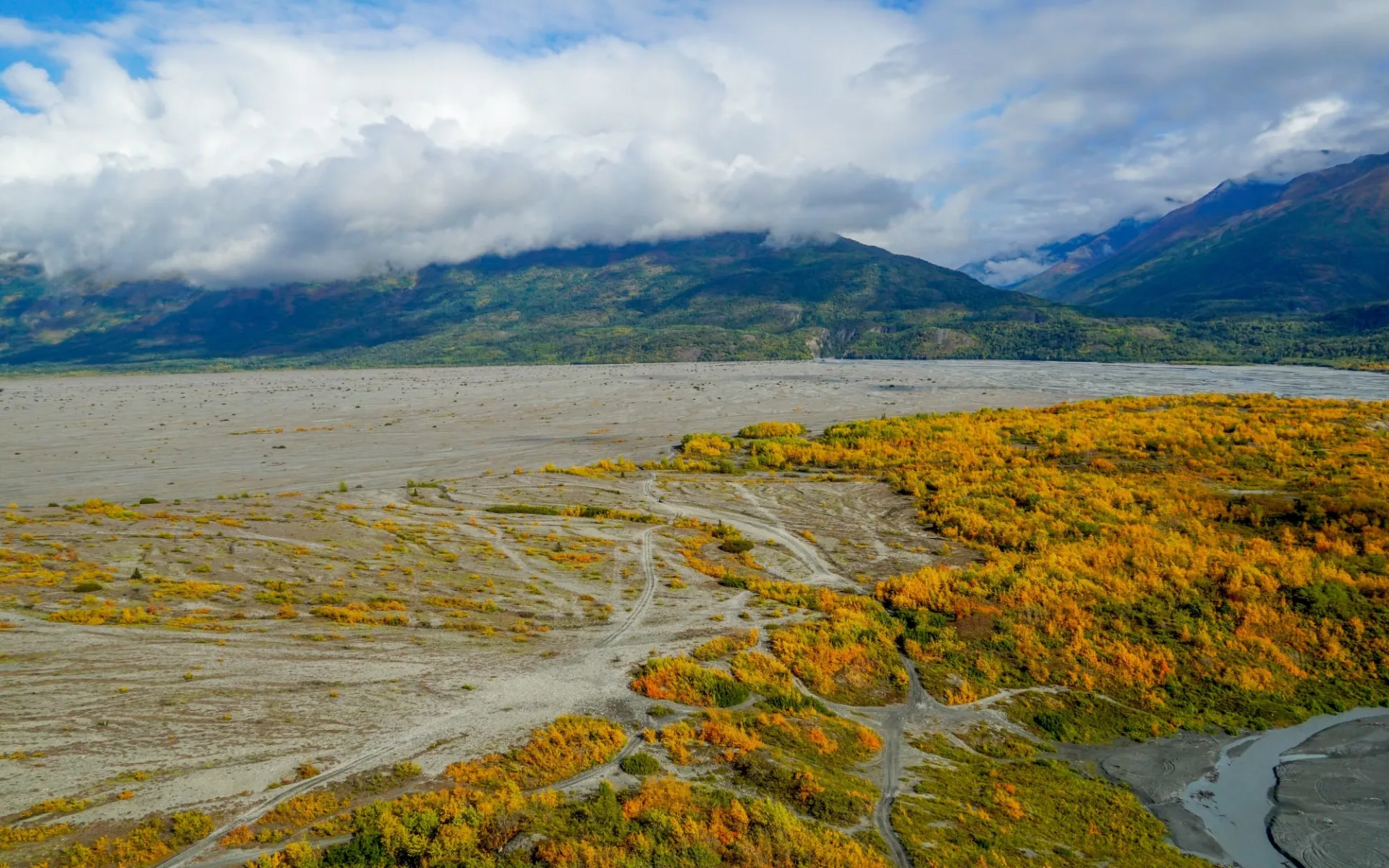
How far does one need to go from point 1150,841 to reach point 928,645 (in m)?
11.4

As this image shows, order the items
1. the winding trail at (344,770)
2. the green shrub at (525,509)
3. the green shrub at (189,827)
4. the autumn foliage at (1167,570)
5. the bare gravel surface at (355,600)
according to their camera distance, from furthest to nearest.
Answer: the green shrub at (525,509) → the autumn foliage at (1167,570) → the bare gravel surface at (355,600) → the green shrub at (189,827) → the winding trail at (344,770)

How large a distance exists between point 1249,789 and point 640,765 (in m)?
19.4

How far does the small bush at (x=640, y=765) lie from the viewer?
801 inches

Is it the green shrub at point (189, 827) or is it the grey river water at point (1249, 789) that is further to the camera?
the grey river water at point (1249, 789)

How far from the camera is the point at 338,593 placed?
32500 millimetres

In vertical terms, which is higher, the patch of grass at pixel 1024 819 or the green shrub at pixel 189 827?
the green shrub at pixel 189 827

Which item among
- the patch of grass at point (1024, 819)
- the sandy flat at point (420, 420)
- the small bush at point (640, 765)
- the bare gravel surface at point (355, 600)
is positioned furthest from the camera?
the sandy flat at point (420, 420)

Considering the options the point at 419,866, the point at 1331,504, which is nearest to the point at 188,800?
the point at 419,866

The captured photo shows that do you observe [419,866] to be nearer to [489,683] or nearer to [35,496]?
[489,683]

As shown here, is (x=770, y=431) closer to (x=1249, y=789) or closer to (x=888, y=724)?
(x=888, y=724)

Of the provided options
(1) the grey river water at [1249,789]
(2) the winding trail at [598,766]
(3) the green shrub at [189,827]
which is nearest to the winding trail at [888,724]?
(2) the winding trail at [598,766]

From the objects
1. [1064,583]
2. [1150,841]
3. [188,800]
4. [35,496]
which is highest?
[35,496]

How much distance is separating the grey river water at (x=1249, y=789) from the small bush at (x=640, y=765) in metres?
16.2

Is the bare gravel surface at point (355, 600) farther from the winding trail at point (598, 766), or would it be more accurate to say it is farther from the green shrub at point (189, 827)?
the green shrub at point (189, 827)
